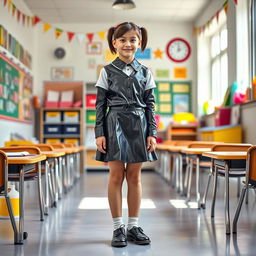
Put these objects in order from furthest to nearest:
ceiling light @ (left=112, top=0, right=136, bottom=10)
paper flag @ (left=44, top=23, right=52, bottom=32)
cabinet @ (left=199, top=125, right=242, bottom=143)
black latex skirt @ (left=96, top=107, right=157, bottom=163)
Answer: paper flag @ (left=44, top=23, right=52, bottom=32) → ceiling light @ (left=112, top=0, right=136, bottom=10) → cabinet @ (left=199, top=125, right=242, bottom=143) → black latex skirt @ (left=96, top=107, right=157, bottom=163)

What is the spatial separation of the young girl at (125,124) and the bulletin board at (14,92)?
3.67 metres

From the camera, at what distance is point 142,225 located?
9.64 ft

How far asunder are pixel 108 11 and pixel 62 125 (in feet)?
8.14

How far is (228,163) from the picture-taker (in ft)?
8.80

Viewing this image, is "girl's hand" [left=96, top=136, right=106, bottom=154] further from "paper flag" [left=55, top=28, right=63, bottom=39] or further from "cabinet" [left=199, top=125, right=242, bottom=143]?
"paper flag" [left=55, top=28, right=63, bottom=39]

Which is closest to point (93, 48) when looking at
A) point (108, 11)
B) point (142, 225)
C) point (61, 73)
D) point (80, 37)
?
point (80, 37)

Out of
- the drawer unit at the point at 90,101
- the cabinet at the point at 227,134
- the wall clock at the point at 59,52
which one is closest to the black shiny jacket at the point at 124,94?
the cabinet at the point at 227,134

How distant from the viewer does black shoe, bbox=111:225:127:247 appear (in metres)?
2.29

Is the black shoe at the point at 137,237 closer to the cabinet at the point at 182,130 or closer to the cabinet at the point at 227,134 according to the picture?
the cabinet at the point at 227,134

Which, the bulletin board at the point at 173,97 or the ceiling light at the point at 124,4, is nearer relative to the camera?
the ceiling light at the point at 124,4

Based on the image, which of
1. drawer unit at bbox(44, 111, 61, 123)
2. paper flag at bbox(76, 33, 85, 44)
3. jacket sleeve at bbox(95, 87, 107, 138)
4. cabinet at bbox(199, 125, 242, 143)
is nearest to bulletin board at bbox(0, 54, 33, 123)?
drawer unit at bbox(44, 111, 61, 123)

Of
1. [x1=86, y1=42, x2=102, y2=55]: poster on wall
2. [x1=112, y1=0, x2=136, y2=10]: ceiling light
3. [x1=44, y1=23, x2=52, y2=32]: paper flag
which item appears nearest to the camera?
[x1=112, y1=0, x2=136, y2=10]: ceiling light

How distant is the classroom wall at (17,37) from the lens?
589 cm

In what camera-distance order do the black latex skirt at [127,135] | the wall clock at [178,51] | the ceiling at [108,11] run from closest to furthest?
1. the black latex skirt at [127,135]
2. the ceiling at [108,11]
3. the wall clock at [178,51]
